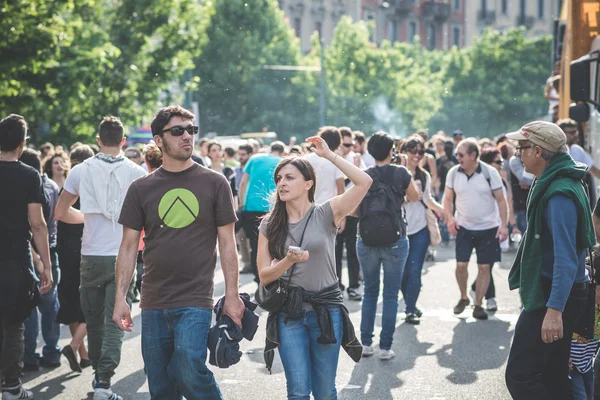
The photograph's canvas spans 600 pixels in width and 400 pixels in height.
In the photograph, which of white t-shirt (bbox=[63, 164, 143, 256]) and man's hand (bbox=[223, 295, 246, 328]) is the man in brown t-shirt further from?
white t-shirt (bbox=[63, 164, 143, 256])

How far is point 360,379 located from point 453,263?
326 inches

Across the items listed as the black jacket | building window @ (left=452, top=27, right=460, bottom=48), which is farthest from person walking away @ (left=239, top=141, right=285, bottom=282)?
building window @ (left=452, top=27, right=460, bottom=48)

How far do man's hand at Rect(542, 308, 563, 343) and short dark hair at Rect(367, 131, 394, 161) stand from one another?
3713 millimetres

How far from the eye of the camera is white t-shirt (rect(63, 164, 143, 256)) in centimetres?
748

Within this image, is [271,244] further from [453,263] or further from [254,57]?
[254,57]

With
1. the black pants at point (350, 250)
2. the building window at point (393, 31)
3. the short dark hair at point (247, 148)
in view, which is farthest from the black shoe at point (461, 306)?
the building window at point (393, 31)

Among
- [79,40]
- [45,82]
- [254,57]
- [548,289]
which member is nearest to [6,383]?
[548,289]

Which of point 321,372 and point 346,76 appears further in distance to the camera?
point 346,76

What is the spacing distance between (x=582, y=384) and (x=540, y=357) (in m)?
0.48

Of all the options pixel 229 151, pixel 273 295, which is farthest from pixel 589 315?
pixel 229 151

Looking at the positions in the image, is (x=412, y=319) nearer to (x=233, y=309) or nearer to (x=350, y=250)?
(x=350, y=250)

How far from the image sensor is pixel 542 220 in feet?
17.6

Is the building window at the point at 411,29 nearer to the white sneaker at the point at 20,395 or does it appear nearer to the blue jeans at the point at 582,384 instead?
the white sneaker at the point at 20,395

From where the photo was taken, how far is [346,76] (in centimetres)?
5678
